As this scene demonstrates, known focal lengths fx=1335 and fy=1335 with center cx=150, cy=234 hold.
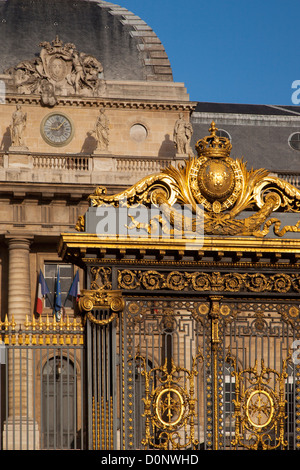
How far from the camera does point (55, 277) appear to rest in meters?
42.6

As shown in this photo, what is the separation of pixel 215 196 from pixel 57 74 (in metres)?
25.9

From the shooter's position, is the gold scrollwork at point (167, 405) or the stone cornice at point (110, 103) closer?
the gold scrollwork at point (167, 405)

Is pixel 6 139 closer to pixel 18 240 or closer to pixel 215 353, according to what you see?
pixel 18 240

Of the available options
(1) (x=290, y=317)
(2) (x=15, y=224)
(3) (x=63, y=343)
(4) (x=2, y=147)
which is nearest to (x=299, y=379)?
(1) (x=290, y=317)

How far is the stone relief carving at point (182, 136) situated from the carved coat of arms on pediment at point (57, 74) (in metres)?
2.93

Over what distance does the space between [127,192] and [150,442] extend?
3772mm

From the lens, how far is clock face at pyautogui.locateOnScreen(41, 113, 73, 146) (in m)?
46.1

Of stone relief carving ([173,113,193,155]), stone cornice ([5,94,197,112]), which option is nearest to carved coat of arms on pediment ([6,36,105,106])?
stone cornice ([5,94,197,112])

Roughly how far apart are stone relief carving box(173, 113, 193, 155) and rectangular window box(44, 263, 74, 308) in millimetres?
5977

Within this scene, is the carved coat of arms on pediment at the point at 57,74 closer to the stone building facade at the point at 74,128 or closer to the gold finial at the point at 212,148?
the stone building facade at the point at 74,128

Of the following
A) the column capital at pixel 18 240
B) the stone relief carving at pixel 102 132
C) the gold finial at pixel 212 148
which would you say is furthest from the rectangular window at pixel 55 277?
the gold finial at pixel 212 148

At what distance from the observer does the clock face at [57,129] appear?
4612 cm

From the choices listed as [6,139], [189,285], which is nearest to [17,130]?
[6,139]
